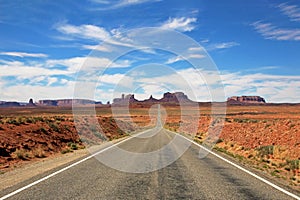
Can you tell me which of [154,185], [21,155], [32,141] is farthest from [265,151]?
[32,141]

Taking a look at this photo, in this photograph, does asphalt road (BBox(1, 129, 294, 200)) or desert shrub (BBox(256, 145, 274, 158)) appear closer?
asphalt road (BBox(1, 129, 294, 200))

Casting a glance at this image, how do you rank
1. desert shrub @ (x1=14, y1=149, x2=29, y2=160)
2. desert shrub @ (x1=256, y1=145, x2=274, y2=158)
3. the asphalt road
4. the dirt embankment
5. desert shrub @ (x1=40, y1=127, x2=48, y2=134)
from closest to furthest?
the asphalt road → desert shrub @ (x1=14, y1=149, x2=29, y2=160) → the dirt embankment → desert shrub @ (x1=256, y1=145, x2=274, y2=158) → desert shrub @ (x1=40, y1=127, x2=48, y2=134)

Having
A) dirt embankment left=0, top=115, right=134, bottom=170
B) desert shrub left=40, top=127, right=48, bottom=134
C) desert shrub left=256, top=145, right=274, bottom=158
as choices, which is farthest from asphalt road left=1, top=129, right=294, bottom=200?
desert shrub left=40, top=127, right=48, bottom=134

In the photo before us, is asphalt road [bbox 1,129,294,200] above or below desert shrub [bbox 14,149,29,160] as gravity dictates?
above

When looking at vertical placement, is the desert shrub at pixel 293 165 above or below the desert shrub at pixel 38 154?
above

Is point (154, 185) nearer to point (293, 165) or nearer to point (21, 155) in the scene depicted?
point (293, 165)

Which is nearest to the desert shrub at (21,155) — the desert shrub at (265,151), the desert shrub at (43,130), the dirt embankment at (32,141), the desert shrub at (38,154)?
the dirt embankment at (32,141)

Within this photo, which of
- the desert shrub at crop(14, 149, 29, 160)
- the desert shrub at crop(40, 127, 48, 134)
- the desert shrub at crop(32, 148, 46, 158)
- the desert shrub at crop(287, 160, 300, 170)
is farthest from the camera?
the desert shrub at crop(40, 127, 48, 134)

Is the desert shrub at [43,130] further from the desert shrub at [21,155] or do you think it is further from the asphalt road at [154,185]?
the asphalt road at [154,185]

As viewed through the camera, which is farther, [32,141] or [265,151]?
→ [32,141]

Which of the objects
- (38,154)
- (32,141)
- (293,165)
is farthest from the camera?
(32,141)

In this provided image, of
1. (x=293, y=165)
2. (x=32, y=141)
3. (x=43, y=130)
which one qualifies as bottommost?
(x=293, y=165)

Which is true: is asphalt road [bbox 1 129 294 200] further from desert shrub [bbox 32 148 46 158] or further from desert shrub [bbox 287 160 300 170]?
desert shrub [bbox 32 148 46 158]

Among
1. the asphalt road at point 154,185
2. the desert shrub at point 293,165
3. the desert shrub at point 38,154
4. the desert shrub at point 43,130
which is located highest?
the desert shrub at point 43,130
